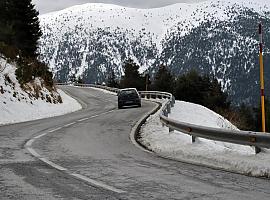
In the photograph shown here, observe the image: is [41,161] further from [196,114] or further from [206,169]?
[196,114]

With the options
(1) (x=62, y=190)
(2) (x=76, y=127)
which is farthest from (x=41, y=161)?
(2) (x=76, y=127)

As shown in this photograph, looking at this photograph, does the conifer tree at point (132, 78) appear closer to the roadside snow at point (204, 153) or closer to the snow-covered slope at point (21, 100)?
the snow-covered slope at point (21, 100)

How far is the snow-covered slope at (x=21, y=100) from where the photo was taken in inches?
939

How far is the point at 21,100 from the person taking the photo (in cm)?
2714

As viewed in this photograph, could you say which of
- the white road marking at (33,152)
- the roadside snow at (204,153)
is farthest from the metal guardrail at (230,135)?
the white road marking at (33,152)

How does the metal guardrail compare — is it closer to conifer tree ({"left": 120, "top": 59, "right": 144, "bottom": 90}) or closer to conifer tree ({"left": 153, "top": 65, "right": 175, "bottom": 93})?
conifer tree ({"left": 153, "top": 65, "right": 175, "bottom": 93})

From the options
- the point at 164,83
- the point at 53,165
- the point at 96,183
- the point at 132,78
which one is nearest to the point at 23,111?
the point at 53,165

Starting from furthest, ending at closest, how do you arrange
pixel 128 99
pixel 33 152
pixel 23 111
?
pixel 128 99 → pixel 23 111 → pixel 33 152

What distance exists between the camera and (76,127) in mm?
18109

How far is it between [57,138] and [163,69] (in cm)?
7514

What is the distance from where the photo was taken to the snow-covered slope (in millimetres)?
23855

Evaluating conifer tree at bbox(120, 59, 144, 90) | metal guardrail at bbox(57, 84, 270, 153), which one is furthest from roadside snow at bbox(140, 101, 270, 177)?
conifer tree at bbox(120, 59, 144, 90)

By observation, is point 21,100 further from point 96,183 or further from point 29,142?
point 96,183

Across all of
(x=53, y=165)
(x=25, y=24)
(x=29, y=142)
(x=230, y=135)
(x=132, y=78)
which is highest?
(x=25, y=24)
